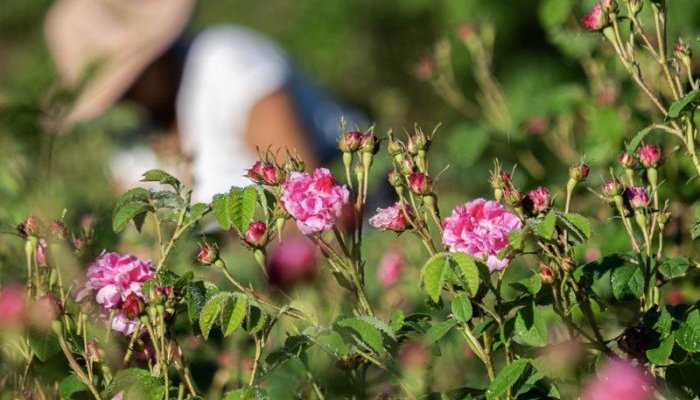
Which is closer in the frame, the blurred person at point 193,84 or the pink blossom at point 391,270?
the pink blossom at point 391,270

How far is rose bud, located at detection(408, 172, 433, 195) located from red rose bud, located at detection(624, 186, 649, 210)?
244mm

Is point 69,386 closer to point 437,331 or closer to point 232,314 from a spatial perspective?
point 232,314

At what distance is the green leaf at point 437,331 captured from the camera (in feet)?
4.26

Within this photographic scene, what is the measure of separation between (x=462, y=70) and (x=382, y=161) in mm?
2169

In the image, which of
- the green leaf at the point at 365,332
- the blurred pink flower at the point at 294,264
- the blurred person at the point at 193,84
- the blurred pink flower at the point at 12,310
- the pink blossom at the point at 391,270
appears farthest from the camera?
the blurred person at the point at 193,84

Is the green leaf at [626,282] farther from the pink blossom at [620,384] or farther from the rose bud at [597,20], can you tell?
the rose bud at [597,20]

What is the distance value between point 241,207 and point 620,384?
44 centimetres

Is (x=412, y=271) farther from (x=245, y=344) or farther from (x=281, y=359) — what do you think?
(x=281, y=359)

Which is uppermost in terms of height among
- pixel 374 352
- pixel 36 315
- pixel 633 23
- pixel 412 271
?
pixel 633 23

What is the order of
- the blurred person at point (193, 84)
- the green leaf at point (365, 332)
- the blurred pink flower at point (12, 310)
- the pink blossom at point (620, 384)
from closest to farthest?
the pink blossom at point (620, 384) → the green leaf at point (365, 332) → the blurred pink flower at point (12, 310) → the blurred person at point (193, 84)

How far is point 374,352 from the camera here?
1335 mm

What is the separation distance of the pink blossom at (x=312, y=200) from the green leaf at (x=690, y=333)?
0.40 meters

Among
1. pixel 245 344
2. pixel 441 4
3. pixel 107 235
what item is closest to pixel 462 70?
pixel 441 4

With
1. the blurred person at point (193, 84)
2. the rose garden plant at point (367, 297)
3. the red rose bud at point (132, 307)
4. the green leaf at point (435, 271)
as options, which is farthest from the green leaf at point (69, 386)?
the blurred person at point (193, 84)
